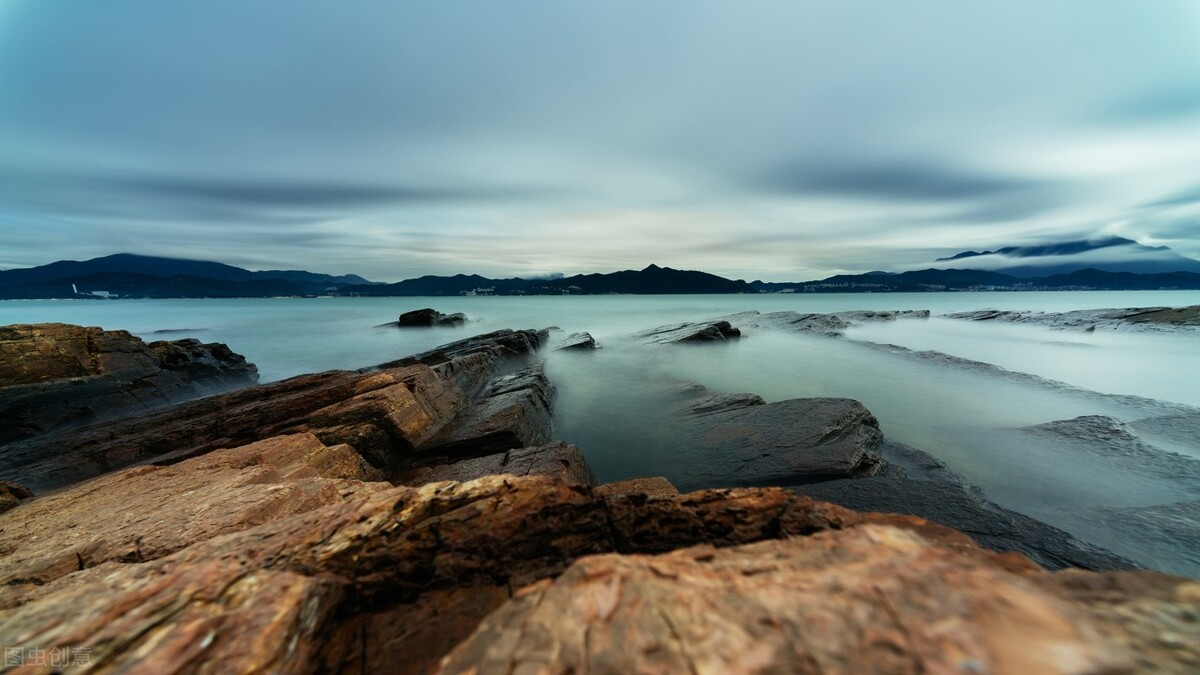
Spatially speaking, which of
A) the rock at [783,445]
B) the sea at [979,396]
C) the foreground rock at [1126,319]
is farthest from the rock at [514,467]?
the foreground rock at [1126,319]

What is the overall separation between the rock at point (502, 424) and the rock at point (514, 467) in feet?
1.50

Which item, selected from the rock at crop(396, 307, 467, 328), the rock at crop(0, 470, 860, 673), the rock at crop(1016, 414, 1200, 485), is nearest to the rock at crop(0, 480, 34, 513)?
the rock at crop(0, 470, 860, 673)

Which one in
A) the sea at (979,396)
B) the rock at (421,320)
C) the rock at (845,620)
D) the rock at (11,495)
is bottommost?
the sea at (979,396)

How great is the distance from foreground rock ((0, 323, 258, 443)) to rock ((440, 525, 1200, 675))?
739 inches

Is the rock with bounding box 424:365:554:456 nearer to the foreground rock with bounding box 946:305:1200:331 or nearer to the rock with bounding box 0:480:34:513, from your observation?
the rock with bounding box 0:480:34:513

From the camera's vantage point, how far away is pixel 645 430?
1209 cm

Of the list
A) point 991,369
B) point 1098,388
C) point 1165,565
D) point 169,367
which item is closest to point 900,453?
point 1165,565

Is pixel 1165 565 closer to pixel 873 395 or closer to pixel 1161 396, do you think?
pixel 873 395

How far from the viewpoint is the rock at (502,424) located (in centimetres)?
900

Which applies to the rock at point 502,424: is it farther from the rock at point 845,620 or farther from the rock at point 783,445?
the rock at point 845,620

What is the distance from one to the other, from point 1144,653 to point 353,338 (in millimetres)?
44414

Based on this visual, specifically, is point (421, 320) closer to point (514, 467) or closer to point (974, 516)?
point (514, 467)

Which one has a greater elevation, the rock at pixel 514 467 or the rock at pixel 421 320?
the rock at pixel 421 320

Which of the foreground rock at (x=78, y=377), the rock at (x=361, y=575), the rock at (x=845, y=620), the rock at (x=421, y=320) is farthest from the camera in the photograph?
the rock at (x=421, y=320)
